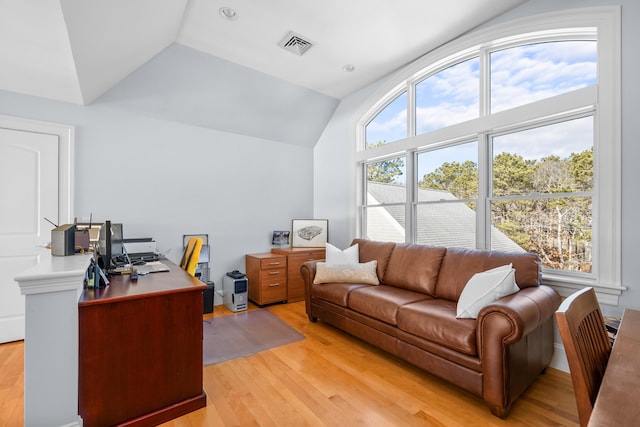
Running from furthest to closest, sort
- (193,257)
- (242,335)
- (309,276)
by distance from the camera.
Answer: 1. (309,276)
2. (242,335)
3. (193,257)

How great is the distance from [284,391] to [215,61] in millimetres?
3495

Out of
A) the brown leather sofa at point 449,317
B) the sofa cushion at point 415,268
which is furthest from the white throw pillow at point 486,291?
the sofa cushion at point 415,268

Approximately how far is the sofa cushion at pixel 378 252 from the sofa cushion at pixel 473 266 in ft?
2.17

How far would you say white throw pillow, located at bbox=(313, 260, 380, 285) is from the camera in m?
3.27

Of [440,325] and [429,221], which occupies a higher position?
[429,221]

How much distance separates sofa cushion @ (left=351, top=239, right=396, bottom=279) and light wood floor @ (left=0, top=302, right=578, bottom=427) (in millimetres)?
943

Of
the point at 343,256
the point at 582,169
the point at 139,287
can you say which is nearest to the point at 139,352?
the point at 139,287

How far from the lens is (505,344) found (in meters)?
1.82

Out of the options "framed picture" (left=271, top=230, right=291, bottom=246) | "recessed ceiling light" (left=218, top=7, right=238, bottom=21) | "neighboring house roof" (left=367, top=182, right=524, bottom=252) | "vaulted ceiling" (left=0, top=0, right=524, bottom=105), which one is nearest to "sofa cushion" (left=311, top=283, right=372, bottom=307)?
"neighboring house roof" (left=367, top=182, right=524, bottom=252)

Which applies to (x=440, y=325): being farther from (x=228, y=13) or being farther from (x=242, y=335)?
(x=228, y=13)

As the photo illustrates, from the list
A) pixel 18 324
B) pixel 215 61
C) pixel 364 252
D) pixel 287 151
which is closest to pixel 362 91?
pixel 287 151

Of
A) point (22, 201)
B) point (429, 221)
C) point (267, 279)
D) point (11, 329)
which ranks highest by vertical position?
point (22, 201)

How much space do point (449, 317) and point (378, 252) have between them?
4.62 ft

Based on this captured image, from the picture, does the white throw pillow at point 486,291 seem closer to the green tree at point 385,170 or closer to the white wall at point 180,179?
the green tree at point 385,170
